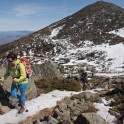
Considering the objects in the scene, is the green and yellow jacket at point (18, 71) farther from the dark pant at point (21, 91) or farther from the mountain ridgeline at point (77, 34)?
the mountain ridgeline at point (77, 34)

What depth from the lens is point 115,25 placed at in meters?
102

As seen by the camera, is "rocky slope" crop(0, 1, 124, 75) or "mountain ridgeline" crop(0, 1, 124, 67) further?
"mountain ridgeline" crop(0, 1, 124, 67)

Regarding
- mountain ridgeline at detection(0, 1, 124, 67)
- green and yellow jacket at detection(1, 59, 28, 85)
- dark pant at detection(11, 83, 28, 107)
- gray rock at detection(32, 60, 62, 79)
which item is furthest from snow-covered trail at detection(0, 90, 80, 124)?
mountain ridgeline at detection(0, 1, 124, 67)

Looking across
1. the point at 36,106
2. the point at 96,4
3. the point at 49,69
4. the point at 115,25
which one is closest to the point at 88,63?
the point at 115,25

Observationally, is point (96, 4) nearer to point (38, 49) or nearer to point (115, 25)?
point (115, 25)

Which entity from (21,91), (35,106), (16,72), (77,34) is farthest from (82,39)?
(16,72)

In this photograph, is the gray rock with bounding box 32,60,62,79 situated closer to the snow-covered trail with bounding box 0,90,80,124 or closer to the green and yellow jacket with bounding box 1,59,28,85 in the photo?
the snow-covered trail with bounding box 0,90,80,124

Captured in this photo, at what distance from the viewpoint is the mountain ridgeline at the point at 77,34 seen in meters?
89.1

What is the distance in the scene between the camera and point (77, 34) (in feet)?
333

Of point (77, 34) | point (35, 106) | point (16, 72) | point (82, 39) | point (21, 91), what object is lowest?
point (82, 39)

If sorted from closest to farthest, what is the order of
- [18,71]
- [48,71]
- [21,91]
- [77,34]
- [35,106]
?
[18,71]
[21,91]
[35,106]
[48,71]
[77,34]

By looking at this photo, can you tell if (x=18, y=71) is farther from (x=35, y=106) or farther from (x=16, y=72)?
(x=35, y=106)

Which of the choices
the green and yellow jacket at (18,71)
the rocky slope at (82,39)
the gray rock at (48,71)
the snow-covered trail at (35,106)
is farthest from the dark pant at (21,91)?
the rocky slope at (82,39)

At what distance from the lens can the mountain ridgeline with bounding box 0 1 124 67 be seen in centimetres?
8912
